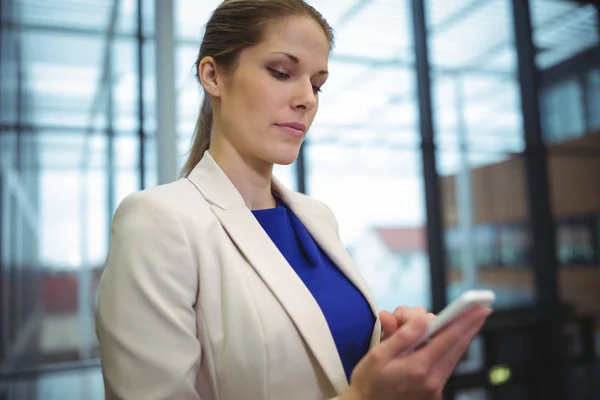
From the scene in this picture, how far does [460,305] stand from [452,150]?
426 cm

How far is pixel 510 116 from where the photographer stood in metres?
5.02

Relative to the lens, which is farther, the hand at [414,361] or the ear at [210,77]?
the ear at [210,77]

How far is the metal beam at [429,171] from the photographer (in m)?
4.29

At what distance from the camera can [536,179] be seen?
496 cm

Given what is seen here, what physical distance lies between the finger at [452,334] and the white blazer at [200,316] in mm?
238

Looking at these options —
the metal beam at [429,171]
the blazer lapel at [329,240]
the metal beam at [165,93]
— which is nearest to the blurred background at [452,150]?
the metal beam at [429,171]

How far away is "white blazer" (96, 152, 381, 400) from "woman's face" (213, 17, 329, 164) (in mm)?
198

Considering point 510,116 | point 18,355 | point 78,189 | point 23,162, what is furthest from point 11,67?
point 510,116

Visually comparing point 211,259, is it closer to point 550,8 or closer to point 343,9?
point 343,9

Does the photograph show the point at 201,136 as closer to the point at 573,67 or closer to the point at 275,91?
the point at 275,91

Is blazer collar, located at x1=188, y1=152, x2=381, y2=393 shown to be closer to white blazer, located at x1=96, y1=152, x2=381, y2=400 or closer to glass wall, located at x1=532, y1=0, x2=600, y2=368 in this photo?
white blazer, located at x1=96, y1=152, x2=381, y2=400

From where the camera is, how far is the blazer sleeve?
34.7 inches

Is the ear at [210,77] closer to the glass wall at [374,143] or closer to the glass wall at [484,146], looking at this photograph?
the glass wall at [374,143]

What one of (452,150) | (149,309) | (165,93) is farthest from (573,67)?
(149,309)
